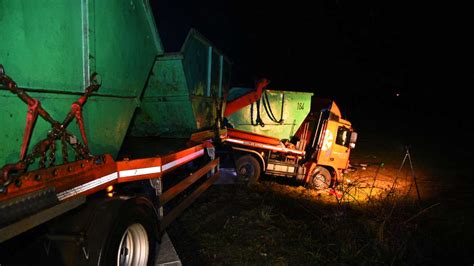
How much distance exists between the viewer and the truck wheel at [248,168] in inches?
307

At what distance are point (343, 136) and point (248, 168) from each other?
2.85 m

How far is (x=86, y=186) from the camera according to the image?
207cm

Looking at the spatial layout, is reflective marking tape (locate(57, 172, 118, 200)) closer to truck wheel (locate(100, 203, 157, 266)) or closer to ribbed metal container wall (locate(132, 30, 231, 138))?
truck wheel (locate(100, 203, 157, 266))

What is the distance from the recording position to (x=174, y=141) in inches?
182

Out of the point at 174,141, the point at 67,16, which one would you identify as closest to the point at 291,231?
the point at 174,141

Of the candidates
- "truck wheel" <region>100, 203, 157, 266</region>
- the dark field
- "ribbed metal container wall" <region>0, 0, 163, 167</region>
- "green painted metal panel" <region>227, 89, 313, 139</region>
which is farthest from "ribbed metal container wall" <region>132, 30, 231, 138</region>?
"green painted metal panel" <region>227, 89, 313, 139</region>

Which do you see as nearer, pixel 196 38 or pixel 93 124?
pixel 93 124

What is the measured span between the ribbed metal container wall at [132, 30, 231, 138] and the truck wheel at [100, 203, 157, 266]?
2.22 m

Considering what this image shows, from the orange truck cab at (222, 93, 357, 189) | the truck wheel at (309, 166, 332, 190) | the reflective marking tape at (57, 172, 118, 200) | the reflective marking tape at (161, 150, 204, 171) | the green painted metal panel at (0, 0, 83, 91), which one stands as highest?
the green painted metal panel at (0, 0, 83, 91)

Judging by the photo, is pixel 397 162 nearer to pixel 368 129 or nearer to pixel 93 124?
pixel 368 129

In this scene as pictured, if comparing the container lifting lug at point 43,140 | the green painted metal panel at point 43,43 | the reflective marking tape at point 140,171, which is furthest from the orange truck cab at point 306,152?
the green painted metal panel at point 43,43

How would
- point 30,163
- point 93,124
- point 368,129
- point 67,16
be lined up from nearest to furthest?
point 30,163, point 67,16, point 93,124, point 368,129

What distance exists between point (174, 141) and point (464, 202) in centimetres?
766

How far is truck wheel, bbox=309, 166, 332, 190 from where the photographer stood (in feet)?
26.1
